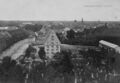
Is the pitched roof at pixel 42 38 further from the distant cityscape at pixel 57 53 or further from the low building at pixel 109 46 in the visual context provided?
the low building at pixel 109 46

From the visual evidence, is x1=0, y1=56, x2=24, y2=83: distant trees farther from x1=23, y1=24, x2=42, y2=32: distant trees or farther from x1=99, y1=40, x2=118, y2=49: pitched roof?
x1=99, y1=40, x2=118, y2=49: pitched roof

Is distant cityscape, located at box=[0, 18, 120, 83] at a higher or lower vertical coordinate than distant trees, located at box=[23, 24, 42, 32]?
lower

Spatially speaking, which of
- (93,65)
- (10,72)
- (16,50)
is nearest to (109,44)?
(93,65)
